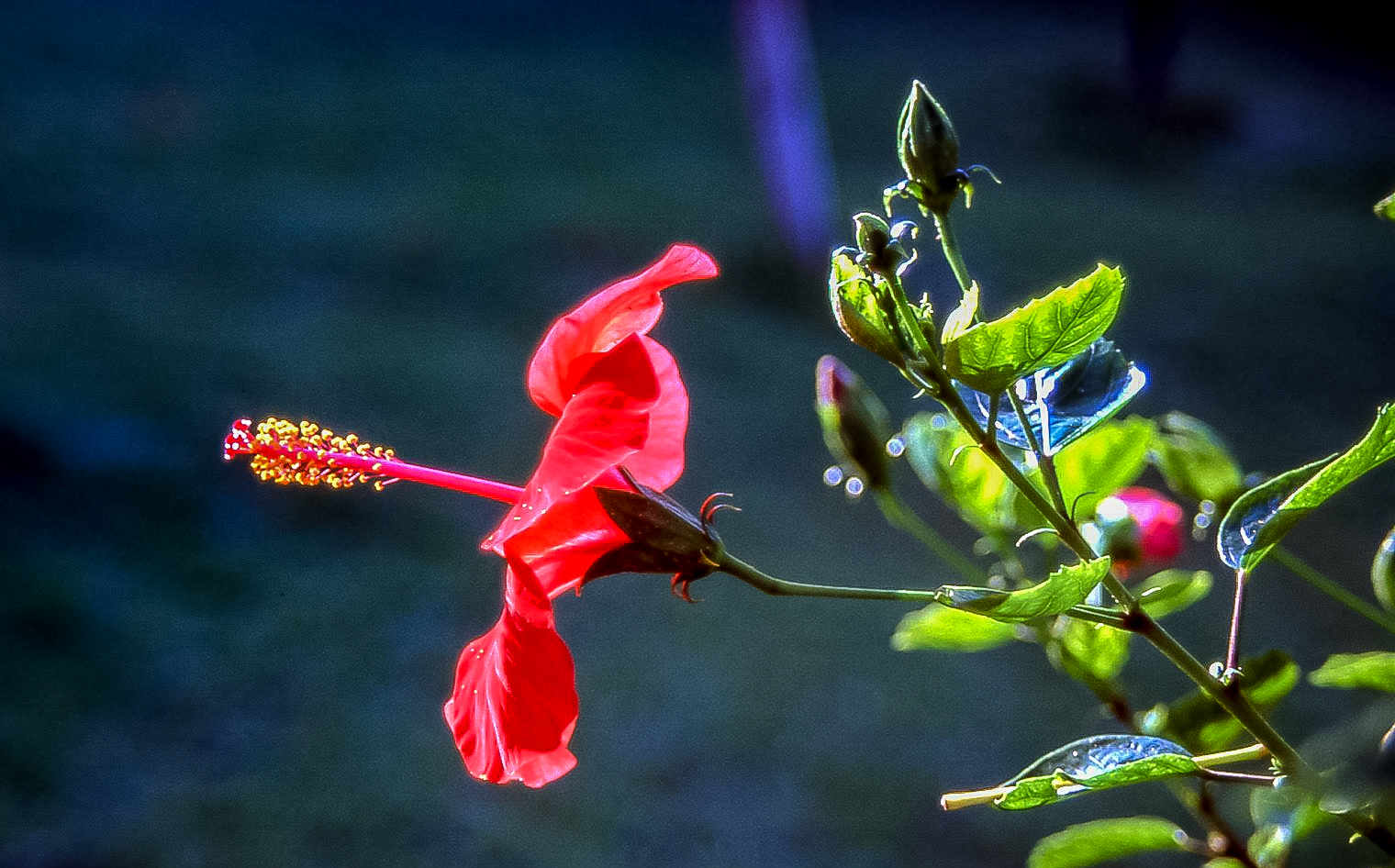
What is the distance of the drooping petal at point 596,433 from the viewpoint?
0.53 meters

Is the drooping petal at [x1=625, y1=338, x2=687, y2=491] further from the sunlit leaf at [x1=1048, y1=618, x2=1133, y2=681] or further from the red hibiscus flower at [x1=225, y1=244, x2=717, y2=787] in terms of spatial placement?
the sunlit leaf at [x1=1048, y1=618, x2=1133, y2=681]

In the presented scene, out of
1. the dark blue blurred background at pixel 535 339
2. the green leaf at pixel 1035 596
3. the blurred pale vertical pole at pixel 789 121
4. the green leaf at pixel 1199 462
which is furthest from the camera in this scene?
the blurred pale vertical pole at pixel 789 121

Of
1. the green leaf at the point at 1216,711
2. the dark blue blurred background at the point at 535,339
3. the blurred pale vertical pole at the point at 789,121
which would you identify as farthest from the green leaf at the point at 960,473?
the blurred pale vertical pole at the point at 789,121

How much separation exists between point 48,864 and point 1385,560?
6.27 ft

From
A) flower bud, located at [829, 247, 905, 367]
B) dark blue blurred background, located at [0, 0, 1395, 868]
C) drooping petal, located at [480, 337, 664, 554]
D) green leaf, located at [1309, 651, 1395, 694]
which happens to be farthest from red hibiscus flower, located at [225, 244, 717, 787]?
dark blue blurred background, located at [0, 0, 1395, 868]

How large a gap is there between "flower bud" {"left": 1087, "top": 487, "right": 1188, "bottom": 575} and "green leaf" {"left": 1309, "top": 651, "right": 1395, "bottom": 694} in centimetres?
12

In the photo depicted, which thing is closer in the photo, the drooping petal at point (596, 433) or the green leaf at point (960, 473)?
the drooping petal at point (596, 433)

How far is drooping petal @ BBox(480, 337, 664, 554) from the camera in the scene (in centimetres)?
53

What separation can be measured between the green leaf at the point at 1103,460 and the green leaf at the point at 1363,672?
146 mm

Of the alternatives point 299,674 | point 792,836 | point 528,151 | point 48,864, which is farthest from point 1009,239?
point 48,864

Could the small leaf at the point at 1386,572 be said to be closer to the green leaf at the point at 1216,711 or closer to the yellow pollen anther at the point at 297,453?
the green leaf at the point at 1216,711

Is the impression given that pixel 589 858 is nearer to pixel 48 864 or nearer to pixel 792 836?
pixel 792 836

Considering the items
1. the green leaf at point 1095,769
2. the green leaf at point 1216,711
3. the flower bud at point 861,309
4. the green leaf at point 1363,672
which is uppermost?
the flower bud at point 861,309

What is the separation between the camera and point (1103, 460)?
72cm
